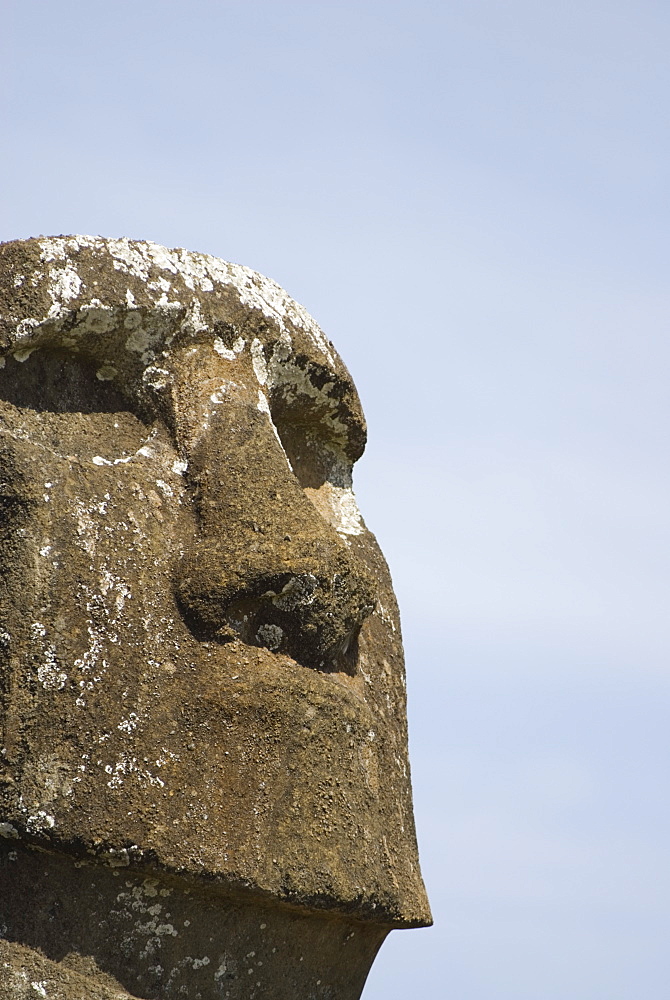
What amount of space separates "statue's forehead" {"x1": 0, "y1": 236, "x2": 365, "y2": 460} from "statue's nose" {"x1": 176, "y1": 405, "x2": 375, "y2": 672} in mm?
274

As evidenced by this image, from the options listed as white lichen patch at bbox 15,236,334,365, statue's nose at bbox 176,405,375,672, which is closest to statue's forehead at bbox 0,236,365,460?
white lichen patch at bbox 15,236,334,365

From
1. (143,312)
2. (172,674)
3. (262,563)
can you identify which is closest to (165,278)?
(143,312)

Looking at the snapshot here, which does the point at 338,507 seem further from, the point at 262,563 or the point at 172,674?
the point at 172,674

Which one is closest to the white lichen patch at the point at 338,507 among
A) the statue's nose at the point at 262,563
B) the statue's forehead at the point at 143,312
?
the statue's forehead at the point at 143,312

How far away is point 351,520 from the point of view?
4.65 m

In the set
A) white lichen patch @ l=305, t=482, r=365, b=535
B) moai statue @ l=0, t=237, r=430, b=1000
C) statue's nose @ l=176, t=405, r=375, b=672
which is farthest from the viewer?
white lichen patch @ l=305, t=482, r=365, b=535

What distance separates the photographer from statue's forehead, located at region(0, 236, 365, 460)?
400 centimetres

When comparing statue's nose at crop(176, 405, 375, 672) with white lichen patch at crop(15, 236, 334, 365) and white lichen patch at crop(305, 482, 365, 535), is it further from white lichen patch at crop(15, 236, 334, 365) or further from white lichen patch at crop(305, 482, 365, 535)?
white lichen patch at crop(305, 482, 365, 535)

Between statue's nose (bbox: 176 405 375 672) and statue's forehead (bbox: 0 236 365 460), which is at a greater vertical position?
statue's forehead (bbox: 0 236 365 460)

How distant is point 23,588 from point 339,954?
1.31 meters

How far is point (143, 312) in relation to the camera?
409 centimetres

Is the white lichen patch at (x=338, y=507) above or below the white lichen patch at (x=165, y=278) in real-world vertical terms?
below

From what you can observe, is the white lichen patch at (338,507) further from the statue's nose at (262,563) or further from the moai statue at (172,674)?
the statue's nose at (262,563)

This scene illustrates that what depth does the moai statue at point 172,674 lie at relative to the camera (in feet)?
11.7
